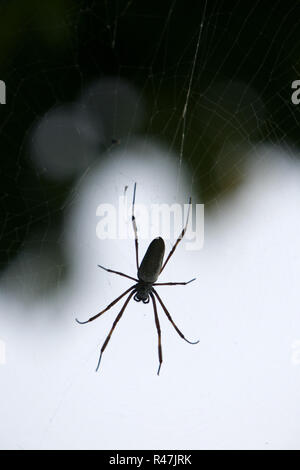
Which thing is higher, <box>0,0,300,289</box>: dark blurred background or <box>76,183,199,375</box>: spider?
<box>0,0,300,289</box>: dark blurred background

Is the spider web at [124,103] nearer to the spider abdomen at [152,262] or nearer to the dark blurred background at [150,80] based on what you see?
the dark blurred background at [150,80]

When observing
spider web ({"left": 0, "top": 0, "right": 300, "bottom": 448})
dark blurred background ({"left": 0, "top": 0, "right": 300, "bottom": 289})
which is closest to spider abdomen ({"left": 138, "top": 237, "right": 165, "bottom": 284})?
spider web ({"left": 0, "top": 0, "right": 300, "bottom": 448})

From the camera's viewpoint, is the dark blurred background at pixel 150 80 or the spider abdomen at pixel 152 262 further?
the dark blurred background at pixel 150 80

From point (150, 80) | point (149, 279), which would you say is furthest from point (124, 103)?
point (149, 279)

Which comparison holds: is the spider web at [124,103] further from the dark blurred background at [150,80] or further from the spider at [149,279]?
the spider at [149,279]

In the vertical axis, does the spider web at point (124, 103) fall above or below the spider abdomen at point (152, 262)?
above

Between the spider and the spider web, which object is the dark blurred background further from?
the spider

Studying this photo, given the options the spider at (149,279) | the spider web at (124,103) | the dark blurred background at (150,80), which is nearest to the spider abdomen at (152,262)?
the spider at (149,279)
